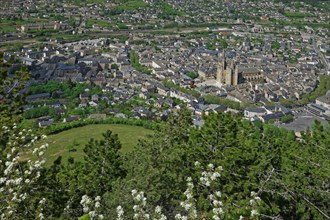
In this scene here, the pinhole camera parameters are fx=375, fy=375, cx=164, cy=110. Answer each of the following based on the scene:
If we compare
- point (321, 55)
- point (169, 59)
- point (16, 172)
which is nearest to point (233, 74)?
point (169, 59)

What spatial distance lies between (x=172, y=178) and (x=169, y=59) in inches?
1542

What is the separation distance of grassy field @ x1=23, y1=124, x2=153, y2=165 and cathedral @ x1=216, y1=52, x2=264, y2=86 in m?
14.7

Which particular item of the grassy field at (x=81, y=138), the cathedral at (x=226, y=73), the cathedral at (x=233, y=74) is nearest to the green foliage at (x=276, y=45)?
the cathedral at (x=233, y=74)

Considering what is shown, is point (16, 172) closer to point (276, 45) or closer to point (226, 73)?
point (226, 73)

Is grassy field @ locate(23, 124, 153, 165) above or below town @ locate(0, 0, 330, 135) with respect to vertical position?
above

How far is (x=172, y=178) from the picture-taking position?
8.41 metres

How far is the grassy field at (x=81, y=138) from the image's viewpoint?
926 inches

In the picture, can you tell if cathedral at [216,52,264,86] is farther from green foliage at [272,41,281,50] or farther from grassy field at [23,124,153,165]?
green foliage at [272,41,281,50]

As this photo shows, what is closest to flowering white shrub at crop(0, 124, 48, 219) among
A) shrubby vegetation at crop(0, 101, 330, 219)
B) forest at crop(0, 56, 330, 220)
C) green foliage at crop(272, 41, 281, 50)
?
forest at crop(0, 56, 330, 220)

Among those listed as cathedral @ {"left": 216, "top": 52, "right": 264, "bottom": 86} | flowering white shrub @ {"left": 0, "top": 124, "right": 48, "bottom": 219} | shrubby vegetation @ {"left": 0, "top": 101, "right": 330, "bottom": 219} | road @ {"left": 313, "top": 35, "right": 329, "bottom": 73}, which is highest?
flowering white shrub @ {"left": 0, "top": 124, "right": 48, "bottom": 219}

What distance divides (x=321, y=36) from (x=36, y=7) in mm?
51376

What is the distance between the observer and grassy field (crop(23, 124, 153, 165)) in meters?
23.5

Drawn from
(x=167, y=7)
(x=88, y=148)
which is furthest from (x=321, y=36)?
(x=88, y=148)

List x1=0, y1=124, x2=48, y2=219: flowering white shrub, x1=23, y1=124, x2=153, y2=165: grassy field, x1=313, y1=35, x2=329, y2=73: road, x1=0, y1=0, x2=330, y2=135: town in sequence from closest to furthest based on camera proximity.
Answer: x1=0, y1=124, x2=48, y2=219: flowering white shrub → x1=23, y1=124, x2=153, y2=165: grassy field → x1=0, y1=0, x2=330, y2=135: town → x1=313, y1=35, x2=329, y2=73: road
